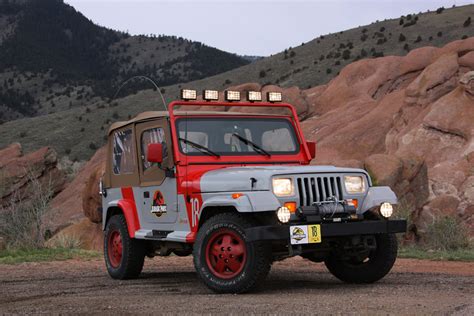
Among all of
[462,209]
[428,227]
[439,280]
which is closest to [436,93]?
[462,209]

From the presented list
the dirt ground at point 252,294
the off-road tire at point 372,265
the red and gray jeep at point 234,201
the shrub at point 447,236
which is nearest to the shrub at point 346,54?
the shrub at point 447,236

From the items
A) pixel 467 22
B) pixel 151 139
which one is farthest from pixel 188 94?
pixel 467 22

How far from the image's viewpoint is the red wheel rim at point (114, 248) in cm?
1041

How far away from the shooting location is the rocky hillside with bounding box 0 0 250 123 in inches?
3398

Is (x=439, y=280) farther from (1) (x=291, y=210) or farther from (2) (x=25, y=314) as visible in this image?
(2) (x=25, y=314)

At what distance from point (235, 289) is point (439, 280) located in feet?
9.30

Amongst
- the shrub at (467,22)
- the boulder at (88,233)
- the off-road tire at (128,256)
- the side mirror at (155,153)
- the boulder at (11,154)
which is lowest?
the boulder at (88,233)

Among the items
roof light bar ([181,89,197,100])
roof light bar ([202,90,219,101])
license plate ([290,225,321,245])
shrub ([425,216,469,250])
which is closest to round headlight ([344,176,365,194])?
license plate ([290,225,321,245])

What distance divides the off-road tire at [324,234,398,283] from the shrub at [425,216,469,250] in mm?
5582

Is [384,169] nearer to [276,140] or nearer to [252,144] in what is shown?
[276,140]

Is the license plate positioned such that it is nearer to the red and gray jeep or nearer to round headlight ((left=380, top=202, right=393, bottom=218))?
the red and gray jeep

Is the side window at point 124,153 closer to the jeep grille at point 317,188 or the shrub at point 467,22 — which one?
the jeep grille at point 317,188

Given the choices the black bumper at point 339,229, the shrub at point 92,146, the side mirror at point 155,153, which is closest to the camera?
the black bumper at point 339,229

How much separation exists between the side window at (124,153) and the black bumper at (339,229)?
3164 mm
